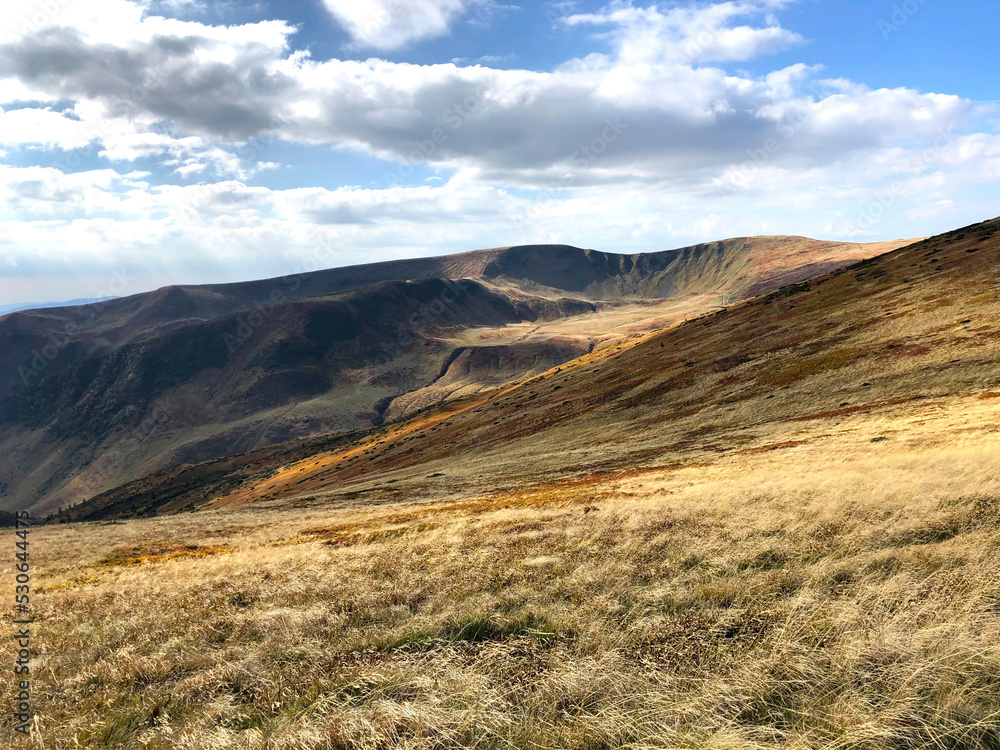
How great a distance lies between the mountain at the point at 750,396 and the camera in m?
36.9

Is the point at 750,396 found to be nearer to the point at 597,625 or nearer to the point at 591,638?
the point at 597,625

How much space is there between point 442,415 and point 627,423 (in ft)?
215

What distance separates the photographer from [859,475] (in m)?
17.5

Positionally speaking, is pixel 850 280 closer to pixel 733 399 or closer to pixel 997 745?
pixel 733 399

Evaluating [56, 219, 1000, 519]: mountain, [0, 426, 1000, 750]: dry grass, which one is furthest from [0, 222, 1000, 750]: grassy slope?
[56, 219, 1000, 519]: mountain

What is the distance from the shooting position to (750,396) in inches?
2032

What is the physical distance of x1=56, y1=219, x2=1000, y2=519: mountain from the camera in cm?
3691

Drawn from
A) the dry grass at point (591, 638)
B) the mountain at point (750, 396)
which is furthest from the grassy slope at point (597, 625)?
the mountain at point (750, 396)

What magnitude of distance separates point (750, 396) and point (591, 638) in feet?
165

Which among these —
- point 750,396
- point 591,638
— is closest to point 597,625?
point 591,638

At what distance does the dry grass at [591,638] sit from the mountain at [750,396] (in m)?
19.7

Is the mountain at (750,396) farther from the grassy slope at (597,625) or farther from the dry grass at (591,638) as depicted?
the dry grass at (591,638)

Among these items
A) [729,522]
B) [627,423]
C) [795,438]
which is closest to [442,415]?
[627,423]

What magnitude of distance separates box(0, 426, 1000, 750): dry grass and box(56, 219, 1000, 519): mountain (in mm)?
19710
